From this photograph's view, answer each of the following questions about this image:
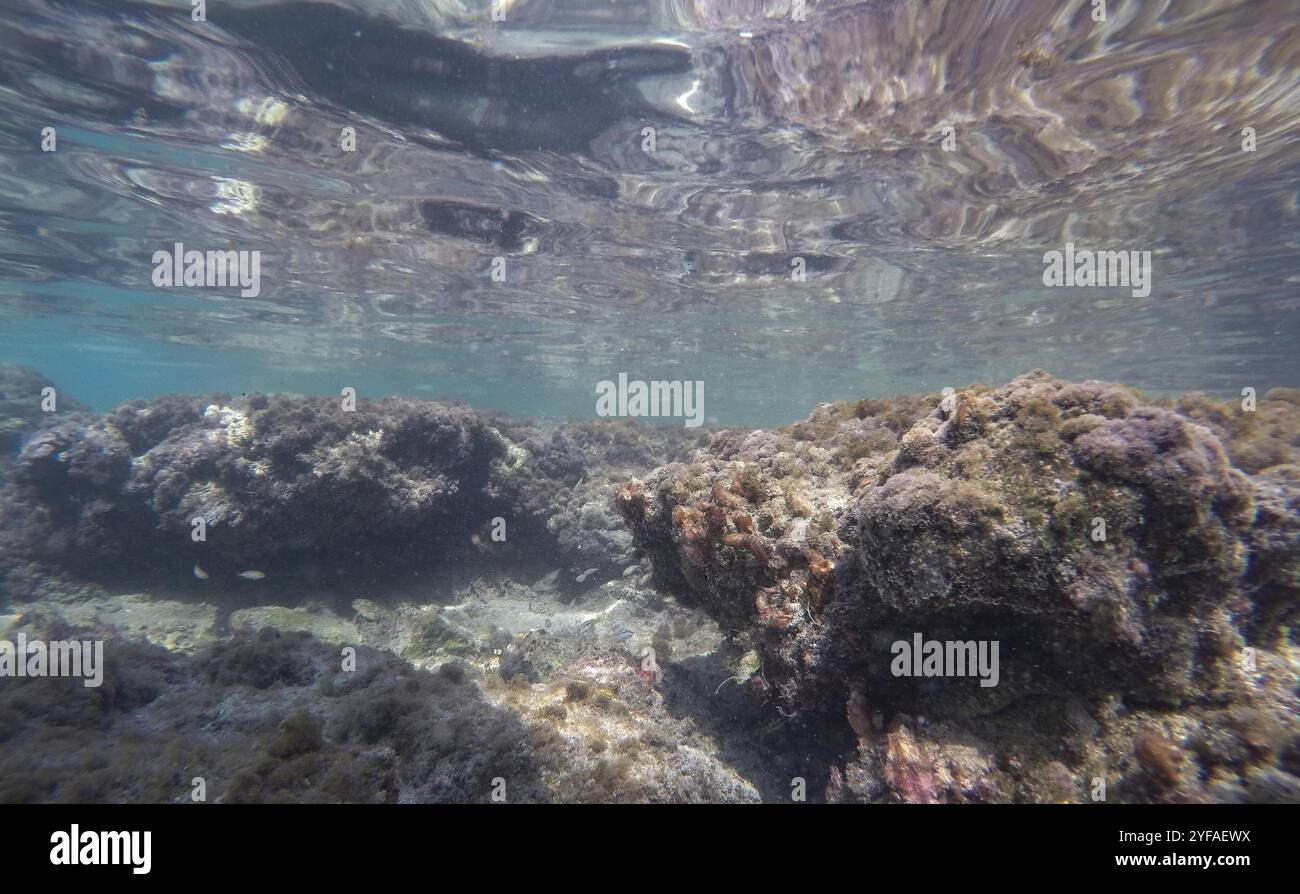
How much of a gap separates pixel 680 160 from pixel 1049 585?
11.9m

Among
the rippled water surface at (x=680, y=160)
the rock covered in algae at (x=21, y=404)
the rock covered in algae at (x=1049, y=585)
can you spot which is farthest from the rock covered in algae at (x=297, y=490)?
the rock covered in algae at (x=1049, y=585)

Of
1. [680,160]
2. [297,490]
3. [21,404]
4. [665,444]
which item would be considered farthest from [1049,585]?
[21,404]

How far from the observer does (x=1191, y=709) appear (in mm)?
3838

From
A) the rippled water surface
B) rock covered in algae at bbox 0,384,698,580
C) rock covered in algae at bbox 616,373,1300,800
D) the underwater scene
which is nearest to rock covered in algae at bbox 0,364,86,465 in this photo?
the underwater scene

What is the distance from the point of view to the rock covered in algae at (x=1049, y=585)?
3.73 meters

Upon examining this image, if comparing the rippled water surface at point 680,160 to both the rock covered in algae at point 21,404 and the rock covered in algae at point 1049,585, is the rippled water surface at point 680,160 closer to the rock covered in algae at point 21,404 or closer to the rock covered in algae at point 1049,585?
the rock covered in algae at point 21,404

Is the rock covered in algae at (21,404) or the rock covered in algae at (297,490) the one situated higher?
the rock covered in algae at (21,404)

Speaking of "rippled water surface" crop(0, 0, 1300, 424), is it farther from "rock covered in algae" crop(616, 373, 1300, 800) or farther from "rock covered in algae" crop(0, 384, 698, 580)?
"rock covered in algae" crop(616, 373, 1300, 800)

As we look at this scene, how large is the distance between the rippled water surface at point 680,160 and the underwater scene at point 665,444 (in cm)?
11

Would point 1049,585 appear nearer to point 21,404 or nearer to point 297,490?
point 297,490

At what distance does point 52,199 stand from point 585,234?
608 inches

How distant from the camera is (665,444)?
16.6 metres

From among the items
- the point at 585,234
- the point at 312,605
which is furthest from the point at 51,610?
the point at 585,234
